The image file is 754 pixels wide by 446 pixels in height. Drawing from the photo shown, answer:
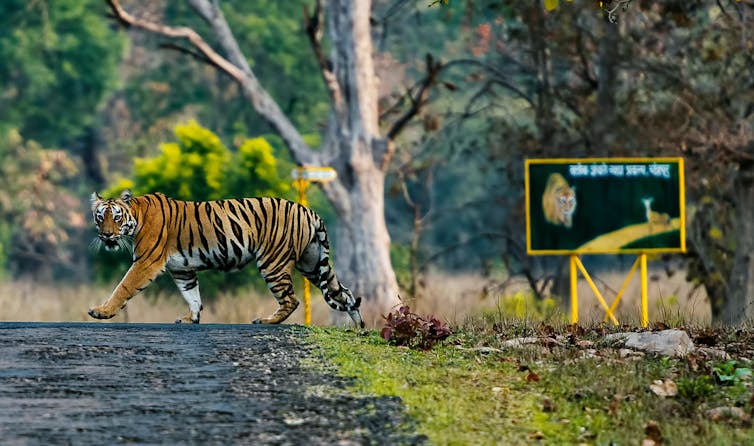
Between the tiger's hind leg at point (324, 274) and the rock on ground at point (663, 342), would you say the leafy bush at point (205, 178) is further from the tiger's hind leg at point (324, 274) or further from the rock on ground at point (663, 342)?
the rock on ground at point (663, 342)

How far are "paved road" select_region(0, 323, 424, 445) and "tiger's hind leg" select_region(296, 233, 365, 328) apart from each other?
114 inches

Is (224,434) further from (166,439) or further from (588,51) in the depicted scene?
(588,51)

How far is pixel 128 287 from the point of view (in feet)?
56.1

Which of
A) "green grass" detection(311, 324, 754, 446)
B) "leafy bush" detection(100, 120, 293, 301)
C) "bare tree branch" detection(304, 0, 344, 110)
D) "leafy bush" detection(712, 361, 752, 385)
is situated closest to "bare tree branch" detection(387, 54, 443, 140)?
"bare tree branch" detection(304, 0, 344, 110)

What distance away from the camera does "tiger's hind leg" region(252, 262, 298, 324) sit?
1761 cm

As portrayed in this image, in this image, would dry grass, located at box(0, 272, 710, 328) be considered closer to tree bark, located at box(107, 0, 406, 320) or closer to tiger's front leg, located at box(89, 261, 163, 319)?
tree bark, located at box(107, 0, 406, 320)

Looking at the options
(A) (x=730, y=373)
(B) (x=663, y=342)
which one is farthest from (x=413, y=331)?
(A) (x=730, y=373)

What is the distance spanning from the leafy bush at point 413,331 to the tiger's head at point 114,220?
11.6 feet

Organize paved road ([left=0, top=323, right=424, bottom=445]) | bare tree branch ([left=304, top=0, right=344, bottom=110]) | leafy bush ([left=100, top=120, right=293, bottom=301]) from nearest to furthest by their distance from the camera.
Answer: paved road ([left=0, top=323, right=424, bottom=445]) < bare tree branch ([left=304, top=0, right=344, bottom=110]) < leafy bush ([left=100, top=120, right=293, bottom=301])

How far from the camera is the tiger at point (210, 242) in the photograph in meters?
17.0

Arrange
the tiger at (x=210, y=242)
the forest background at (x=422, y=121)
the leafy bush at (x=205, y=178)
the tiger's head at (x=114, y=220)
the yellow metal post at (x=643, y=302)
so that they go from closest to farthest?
the tiger's head at (x=114, y=220)
the tiger at (x=210, y=242)
the yellow metal post at (x=643, y=302)
the forest background at (x=422, y=121)
the leafy bush at (x=205, y=178)

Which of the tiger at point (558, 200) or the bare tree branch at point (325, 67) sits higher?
the bare tree branch at point (325, 67)

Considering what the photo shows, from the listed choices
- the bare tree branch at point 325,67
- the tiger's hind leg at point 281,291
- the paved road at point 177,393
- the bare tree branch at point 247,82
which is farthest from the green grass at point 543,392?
the bare tree branch at point 247,82

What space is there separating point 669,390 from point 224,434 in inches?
130
